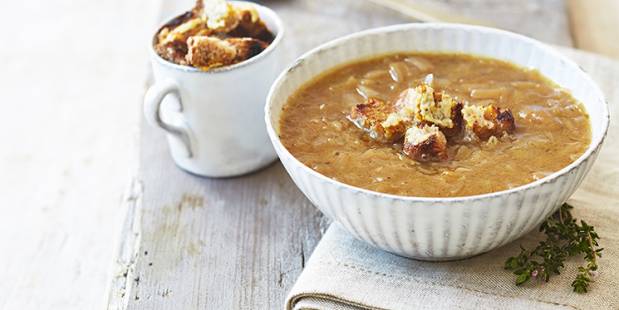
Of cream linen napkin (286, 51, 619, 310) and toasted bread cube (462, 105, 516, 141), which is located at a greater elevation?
toasted bread cube (462, 105, 516, 141)

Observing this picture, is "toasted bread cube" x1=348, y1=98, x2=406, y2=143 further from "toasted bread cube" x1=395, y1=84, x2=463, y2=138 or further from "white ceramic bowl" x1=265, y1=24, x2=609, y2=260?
"white ceramic bowl" x1=265, y1=24, x2=609, y2=260

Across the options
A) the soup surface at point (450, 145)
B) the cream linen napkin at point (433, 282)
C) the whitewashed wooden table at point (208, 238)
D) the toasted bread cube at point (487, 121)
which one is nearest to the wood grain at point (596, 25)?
the whitewashed wooden table at point (208, 238)

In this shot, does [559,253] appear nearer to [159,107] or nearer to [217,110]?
[217,110]

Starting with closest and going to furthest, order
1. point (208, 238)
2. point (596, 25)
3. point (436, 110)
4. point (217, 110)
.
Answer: point (436, 110) → point (208, 238) → point (217, 110) → point (596, 25)

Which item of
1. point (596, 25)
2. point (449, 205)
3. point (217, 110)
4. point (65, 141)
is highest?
point (449, 205)

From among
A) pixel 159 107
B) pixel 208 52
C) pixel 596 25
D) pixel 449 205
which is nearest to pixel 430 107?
pixel 449 205

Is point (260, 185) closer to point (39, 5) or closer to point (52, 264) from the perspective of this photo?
point (52, 264)

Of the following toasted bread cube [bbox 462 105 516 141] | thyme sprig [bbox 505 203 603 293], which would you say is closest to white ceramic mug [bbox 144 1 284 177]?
toasted bread cube [bbox 462 105 516 141]
